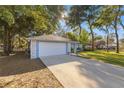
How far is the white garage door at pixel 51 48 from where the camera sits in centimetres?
1616

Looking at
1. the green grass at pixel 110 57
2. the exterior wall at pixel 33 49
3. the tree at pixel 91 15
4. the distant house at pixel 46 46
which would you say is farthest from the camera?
the tree at pixel 91 15

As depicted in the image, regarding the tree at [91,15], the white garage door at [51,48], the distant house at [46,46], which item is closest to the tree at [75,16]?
the tree at [91,15]

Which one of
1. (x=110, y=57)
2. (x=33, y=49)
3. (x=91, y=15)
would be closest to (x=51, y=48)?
(x=33, y=49)

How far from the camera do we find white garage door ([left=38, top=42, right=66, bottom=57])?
1616cm

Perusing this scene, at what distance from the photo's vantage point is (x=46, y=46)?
16.6 metres

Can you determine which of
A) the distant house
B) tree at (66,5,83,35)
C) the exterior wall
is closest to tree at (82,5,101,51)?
tree at (66,5,83,35)

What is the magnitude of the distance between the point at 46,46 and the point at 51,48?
75 centimetres

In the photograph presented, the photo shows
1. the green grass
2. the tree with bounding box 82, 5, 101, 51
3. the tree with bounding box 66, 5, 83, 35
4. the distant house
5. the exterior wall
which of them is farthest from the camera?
the tree with bounding box 66, 5, 83, 35

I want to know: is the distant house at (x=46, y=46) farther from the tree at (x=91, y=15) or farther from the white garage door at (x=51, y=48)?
the tree at (x=91, y=15)

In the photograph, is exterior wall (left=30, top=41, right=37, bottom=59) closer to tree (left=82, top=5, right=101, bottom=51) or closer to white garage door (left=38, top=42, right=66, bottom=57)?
white garage door (left=38, top=42, right=66, bottom=57)
